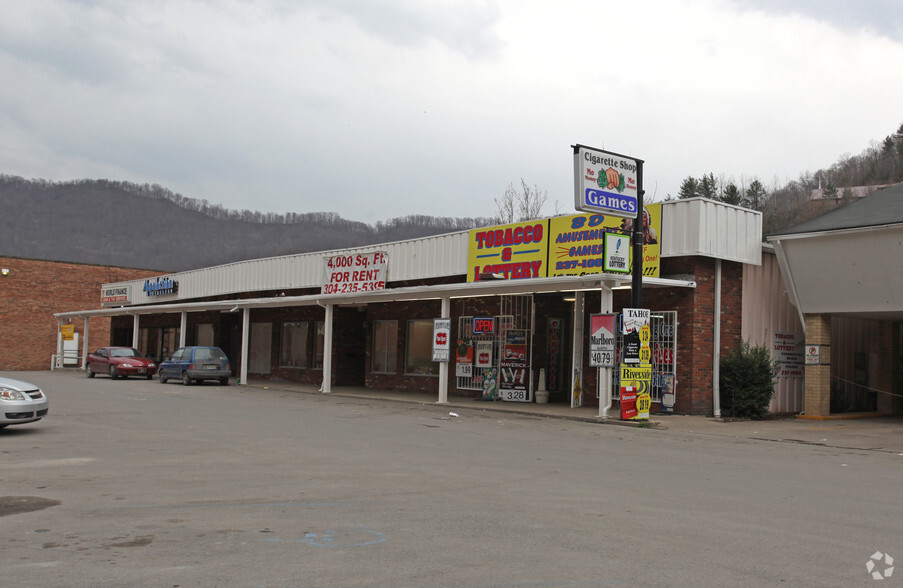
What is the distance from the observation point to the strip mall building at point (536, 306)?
20031 mm

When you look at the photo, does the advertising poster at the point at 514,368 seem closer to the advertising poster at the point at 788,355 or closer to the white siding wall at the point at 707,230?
the white siding wall at the point at 707,230

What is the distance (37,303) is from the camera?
52.0 metres

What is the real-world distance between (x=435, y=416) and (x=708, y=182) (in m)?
61.7

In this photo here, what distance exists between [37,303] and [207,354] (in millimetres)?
26824

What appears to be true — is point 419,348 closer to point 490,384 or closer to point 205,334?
point 490,384

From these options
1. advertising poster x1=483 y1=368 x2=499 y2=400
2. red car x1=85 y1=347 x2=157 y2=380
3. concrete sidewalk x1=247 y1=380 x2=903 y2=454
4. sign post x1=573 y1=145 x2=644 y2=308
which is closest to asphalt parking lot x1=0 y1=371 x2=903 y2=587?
concrete sidewalk x1=247 y1=380 x2=903 y2=454

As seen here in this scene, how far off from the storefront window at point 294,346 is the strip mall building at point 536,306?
3.3 inches

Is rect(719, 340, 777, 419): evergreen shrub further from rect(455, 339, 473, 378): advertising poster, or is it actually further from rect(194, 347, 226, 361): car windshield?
rect(194, 347, 226, 361): car windshield

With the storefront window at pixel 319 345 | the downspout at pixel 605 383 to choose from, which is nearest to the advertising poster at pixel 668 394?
the downspout at pixel 605 383

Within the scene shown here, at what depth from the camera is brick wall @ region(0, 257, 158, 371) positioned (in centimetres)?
5062

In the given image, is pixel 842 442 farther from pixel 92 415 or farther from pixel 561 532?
pixel 92 415

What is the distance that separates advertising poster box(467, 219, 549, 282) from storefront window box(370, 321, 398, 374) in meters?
5.80

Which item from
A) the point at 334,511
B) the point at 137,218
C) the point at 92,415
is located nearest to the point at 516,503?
the point at 334,511

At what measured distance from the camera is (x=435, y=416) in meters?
19.5
